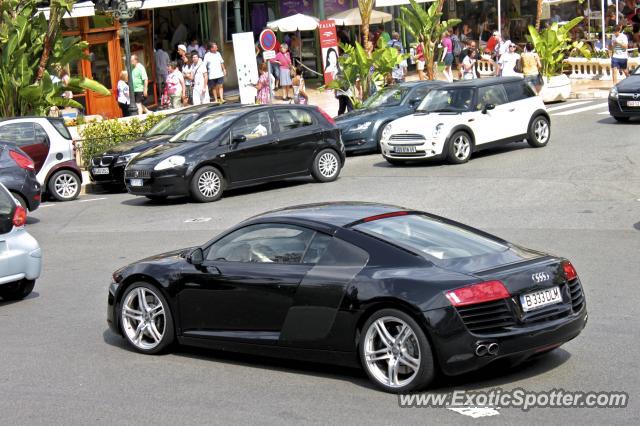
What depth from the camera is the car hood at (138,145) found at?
75.5 ft

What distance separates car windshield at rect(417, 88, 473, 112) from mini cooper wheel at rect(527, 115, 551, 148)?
5.85 ft

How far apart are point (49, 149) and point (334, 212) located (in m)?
14.0

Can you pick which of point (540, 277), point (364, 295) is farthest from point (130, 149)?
point (540, 277)

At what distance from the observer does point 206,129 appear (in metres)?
21.4

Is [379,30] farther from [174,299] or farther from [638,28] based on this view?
[174,299]

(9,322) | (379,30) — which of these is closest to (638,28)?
(379,30)

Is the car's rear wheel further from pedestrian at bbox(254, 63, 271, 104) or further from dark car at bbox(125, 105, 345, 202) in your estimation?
pedestrian at bbox(254, 63, 271, 104)

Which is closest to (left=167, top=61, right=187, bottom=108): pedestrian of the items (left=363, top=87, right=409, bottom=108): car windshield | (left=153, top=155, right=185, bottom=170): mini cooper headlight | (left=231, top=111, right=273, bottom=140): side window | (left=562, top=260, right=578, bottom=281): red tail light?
(left=363, top=87, right=409, bottom=108): car windshield

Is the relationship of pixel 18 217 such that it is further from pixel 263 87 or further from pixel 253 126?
pixel 263 87

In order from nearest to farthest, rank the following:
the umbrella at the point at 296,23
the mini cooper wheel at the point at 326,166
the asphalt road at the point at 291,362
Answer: the asphalt road at the point at 291,362
the mini cooper wheel at the point at 326,166
the umbrella at the point at 296,23

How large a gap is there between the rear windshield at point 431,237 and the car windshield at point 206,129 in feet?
40.8

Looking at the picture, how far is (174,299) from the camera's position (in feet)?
30.9

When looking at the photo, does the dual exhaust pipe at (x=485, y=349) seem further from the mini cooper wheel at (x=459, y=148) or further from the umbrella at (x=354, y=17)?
the umbrella at (x=354, y=17)

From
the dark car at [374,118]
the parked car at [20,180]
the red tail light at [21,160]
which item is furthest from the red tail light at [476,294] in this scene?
the dark car at [374,118]
